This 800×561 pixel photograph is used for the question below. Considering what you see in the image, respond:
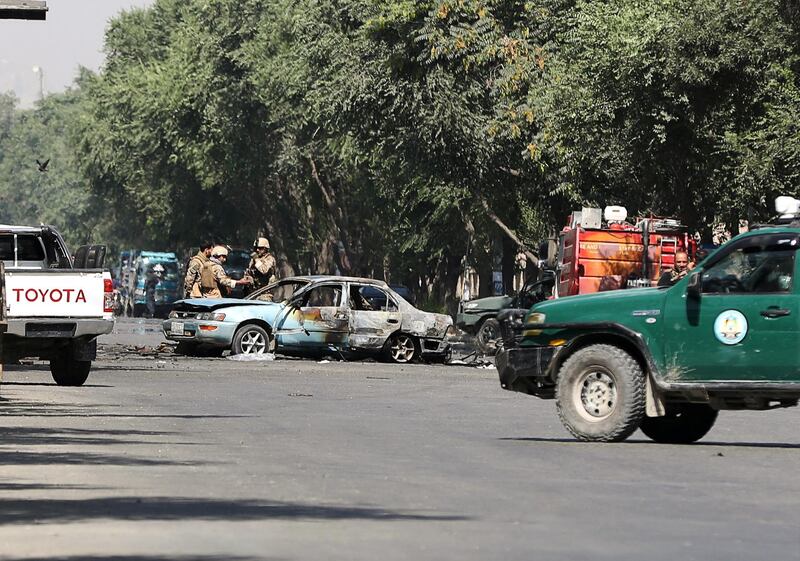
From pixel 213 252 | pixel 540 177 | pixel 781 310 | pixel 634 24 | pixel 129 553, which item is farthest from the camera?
pixel 540 177

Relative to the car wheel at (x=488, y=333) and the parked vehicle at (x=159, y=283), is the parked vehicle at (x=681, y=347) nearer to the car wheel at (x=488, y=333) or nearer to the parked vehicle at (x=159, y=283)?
the car wheel at (x=488, y=333)

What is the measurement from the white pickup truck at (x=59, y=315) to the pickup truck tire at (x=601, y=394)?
335 inches

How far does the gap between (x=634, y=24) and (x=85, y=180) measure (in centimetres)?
5846

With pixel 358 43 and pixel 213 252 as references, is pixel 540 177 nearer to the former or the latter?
pixel 358 43

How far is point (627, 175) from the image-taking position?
4516 cm

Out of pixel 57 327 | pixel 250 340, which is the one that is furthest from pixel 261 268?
pixel 57 327

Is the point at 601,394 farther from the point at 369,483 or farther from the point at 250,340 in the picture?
the point at 250,340

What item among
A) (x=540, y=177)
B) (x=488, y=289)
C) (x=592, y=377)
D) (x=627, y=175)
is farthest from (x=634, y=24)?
(x=488, y=289)

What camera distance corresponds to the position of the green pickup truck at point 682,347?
16625 millimetres

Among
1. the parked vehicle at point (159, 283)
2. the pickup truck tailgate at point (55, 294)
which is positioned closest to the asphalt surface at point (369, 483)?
the pickup truck tailgate at point (55, 294)

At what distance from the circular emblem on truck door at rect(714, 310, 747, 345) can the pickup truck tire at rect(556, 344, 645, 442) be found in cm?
77

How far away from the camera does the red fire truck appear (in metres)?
38.1

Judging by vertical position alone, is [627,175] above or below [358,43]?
below

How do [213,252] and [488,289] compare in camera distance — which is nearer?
[213,252]
